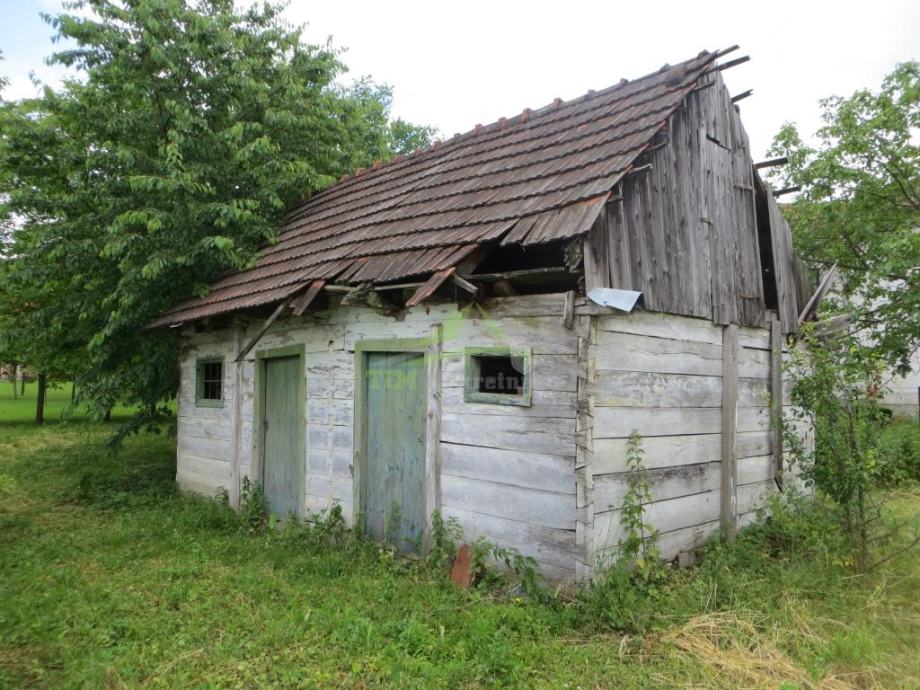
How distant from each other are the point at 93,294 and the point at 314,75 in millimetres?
5674

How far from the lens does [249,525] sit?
769 centimetres

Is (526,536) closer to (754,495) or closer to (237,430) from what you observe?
(754,495)

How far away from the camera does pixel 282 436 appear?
779 cm

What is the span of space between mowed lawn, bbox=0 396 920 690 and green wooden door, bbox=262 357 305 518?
931 mm

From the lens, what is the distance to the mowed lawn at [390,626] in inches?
153

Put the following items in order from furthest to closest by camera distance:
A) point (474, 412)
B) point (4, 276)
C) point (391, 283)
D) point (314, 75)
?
point (314, 75)
point (4, 276)
point (391, 283)
point (474, 412)

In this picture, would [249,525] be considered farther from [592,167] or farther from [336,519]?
[592,167]

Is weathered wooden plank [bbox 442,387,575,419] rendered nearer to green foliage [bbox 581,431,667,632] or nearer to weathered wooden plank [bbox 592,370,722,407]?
weathered wooden plank [bbox 592,370,722,407]

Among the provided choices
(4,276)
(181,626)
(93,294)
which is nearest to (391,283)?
(181,626)

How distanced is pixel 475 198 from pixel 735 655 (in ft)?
15.5

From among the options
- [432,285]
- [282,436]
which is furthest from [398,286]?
[282,436]

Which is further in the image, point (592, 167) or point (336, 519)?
point (336, 519)

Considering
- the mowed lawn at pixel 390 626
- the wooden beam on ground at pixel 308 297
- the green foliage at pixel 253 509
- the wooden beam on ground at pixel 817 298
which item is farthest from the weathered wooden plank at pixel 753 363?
the green foliage at pixel 253 509

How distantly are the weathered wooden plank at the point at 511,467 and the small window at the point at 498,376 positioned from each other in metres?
0.46
